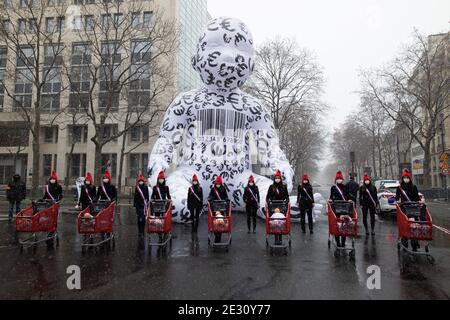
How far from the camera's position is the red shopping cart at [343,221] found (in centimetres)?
599

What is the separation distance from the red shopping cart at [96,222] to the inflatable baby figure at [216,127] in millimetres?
1354

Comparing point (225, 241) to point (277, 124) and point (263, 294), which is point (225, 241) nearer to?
point (263, 294)

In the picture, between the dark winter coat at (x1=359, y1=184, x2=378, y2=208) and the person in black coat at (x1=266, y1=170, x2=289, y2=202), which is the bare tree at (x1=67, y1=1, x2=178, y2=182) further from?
the dark winter coat at (x1=359, y1=184, x2=378, y2=208)

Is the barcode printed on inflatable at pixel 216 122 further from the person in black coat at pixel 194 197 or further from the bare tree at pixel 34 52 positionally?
the bare tree at pixel 34 52

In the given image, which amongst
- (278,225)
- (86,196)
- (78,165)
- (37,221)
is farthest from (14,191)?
(78,165)

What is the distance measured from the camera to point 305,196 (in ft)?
25.3

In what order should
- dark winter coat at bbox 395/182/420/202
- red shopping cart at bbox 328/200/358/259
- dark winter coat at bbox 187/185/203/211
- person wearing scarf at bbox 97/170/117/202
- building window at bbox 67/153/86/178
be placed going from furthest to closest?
building window at bbox 67/153/86/178
person wearing scarf at bbox 97/170/117/202
dark winter coat at bbox 187/185/203/211
dark winter coat at bbox 395/182/420/202
red shopping cart at bbox 328/200/358/259

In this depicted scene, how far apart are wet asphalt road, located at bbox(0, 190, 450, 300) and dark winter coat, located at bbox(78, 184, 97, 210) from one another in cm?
86

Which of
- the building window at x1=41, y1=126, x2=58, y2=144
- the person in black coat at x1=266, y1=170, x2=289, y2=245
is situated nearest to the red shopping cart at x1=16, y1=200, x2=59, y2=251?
the person in black coat at x1=266, y1=170, x2=289, y2=245

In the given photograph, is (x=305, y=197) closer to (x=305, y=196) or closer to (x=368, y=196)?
(x=305, y=196)

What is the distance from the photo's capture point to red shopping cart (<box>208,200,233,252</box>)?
6.43m

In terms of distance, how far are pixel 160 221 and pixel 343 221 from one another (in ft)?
10.6
